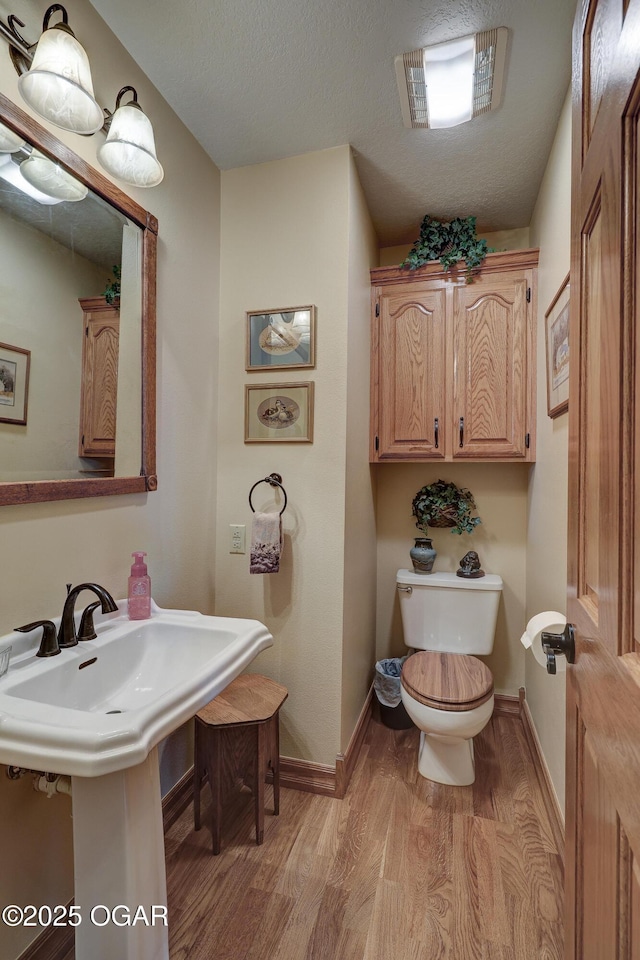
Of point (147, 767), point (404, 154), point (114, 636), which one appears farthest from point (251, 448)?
point (404, 154)

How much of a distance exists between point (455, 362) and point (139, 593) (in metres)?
1.78

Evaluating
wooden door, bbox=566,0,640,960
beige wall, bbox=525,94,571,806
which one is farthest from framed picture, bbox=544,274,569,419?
wooden door, bbox=566,0,640,960

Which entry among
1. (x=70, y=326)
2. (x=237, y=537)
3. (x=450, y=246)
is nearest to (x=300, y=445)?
(x=237, y=537)

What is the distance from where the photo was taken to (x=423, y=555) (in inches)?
91.5

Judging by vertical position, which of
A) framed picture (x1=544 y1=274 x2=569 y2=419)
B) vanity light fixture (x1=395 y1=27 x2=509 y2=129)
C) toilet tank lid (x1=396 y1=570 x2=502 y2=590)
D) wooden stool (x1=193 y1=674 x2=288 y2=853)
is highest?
vanity light fixture (x1=395 y1=27 x2=509 y2=129)

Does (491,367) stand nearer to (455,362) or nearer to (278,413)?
(455,362)

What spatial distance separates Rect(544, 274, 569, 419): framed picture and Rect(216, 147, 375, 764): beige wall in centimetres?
78

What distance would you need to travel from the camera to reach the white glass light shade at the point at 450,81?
1.36 meters

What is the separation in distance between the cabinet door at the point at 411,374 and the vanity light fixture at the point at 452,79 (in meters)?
0.72

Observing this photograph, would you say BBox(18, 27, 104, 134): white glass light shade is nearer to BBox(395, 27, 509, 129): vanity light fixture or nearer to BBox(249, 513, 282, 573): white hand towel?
BBox(395, 27, 509, 129): vanity light fixture

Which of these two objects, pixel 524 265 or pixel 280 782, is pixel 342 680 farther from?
pixel 524 265

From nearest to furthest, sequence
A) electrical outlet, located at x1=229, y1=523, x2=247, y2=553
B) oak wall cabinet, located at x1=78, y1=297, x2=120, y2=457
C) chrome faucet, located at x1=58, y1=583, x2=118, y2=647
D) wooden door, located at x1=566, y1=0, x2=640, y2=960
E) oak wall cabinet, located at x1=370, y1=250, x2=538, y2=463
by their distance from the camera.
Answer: wooden door, located at x1=566, y1=0, x2=640, y2=960 < chrome faucet, located at x1=58, y1=583, x2=118, y2=647 < oak wall cabinet, located at x1=78, y1=297, x2=120, y2=457 < electrical outlet, located at x1=229, y1=523, x2=247, y2=553 < oak wall cabinet, located at x1=370, y1=250, x2=538, y2=463

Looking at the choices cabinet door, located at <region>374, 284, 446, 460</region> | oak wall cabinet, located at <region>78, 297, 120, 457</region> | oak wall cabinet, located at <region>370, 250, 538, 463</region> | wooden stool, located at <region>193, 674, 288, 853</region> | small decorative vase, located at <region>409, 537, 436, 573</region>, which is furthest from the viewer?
small decorative vase, located at <region>409, 537, 436, 573</region>

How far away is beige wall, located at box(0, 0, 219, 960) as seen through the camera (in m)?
1.05
